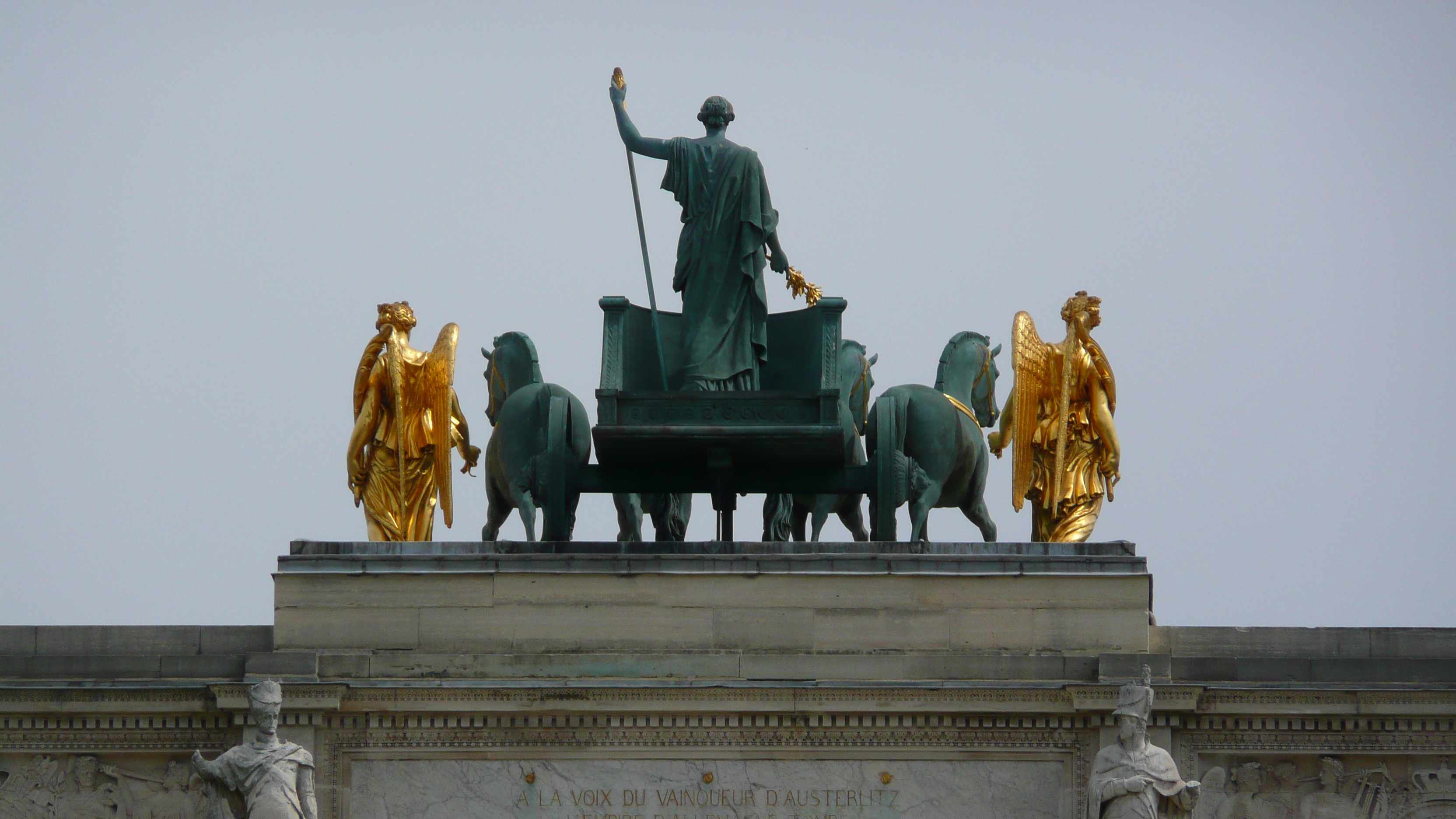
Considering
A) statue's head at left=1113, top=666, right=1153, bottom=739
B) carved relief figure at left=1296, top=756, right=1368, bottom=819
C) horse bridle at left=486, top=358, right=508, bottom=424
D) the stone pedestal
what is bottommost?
carved relief figure at left=1296, top=756, right=1368, bottom=819

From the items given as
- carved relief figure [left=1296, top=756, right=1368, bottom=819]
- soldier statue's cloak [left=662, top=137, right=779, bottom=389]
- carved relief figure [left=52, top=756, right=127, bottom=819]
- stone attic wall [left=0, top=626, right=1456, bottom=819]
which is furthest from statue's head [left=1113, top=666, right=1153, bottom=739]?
carved relief figure [left=52, top=756, right=127, bottom=819]

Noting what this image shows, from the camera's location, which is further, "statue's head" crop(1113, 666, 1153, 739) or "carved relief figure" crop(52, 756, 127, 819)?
"carved relief figure" crop(52, 756, 127, 819)

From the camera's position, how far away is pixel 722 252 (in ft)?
129

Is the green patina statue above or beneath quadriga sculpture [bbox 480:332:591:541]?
above

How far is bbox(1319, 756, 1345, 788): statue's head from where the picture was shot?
36.6m

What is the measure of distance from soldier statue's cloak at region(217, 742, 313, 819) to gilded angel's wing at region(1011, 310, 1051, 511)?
848 cm

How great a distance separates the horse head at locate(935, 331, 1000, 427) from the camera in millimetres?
41125

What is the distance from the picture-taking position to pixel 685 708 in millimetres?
36562

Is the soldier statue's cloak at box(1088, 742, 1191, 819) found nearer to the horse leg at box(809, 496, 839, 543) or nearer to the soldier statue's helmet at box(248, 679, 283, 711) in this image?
the horse leg at box(809, 496, 839, 543)

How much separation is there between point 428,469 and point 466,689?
14.9 feet

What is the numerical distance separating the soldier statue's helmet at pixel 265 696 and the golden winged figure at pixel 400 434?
180 inches

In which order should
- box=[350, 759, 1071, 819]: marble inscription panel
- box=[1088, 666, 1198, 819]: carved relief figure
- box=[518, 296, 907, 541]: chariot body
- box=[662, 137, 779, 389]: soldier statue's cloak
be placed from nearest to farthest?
box=[1088, 666, 1198, 819]: carved relief figure < box=[350, 759, 1071, 819]: marble inscription panel < box=[518, 296, 907, 541]: chariot body < box=[662, 137, 779, 389]: soldier statue's cloak

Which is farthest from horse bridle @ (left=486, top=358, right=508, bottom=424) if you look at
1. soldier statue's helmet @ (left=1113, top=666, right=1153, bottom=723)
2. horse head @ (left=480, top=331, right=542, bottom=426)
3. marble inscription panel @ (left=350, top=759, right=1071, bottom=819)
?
soldier statue's helmet @ (left=1113, top=666, right=1153, bottom=723)

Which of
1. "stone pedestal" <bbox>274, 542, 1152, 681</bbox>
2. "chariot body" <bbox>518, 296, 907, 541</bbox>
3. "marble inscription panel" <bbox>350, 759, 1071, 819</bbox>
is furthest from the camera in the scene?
"chariot body" <bbox>518, 296, 907, 541</bbox>
